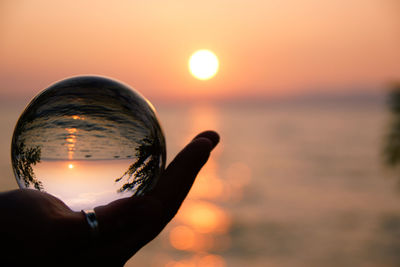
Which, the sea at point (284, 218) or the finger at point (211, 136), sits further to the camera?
the sea at point (284, 218)

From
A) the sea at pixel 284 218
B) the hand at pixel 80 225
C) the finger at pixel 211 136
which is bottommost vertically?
the sea at pixel 284 218

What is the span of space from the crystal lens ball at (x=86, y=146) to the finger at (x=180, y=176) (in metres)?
0.18

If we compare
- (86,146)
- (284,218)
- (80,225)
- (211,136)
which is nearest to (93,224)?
(80,225)

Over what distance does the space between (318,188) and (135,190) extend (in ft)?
69.4

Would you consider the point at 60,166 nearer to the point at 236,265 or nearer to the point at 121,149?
the point at 121,149

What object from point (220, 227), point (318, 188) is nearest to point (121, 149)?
point (220, 227)

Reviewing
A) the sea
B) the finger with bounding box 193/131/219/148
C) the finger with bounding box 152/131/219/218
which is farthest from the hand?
the sea

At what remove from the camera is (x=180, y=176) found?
229 cm

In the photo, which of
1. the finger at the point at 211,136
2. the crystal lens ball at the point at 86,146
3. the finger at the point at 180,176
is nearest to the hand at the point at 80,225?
the finger at the point at 180,176

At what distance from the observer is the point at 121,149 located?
2289 mm

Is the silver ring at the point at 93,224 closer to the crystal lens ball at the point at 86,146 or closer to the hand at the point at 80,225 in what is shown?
the hand at the point at 80,225

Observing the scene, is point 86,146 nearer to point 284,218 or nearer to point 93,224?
point 93,224

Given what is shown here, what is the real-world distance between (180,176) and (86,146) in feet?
2.10

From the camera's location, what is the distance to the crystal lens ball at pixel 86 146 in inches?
89.1
